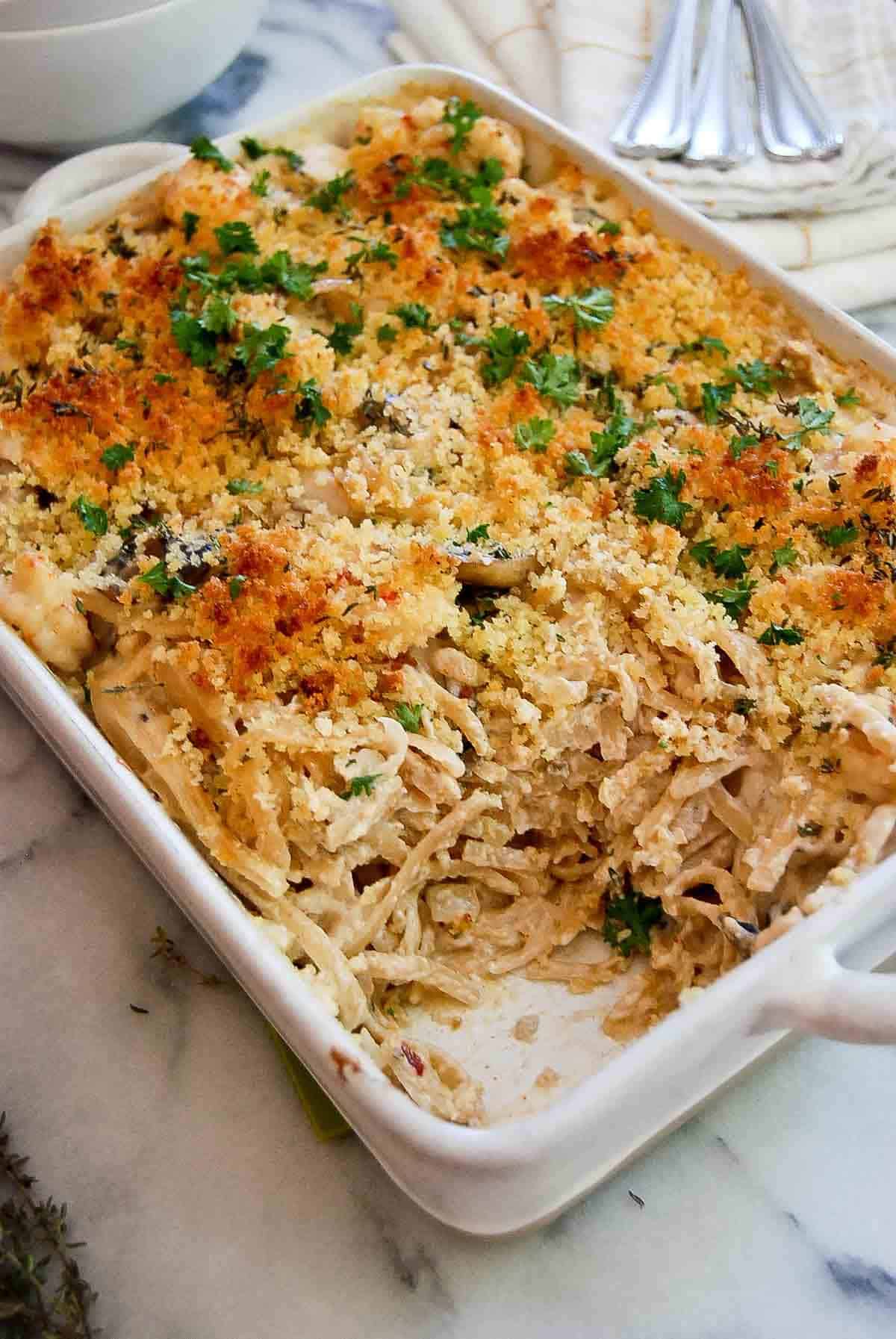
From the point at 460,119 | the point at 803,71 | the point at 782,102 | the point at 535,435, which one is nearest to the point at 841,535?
the point at 535,435

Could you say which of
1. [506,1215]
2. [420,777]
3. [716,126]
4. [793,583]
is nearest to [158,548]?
[420,777]

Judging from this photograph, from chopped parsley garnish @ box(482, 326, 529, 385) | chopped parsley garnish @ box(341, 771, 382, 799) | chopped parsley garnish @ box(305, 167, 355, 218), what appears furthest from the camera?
chopped parsley garnish @ box(305, 167, 355, 218)

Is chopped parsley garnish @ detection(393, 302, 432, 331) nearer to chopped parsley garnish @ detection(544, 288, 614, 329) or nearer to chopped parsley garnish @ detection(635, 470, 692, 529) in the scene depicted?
chopped parsley garnish @ detection(544, 288, 614, 329)

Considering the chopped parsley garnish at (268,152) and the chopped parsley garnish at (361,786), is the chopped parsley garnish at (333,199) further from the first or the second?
the chopped parsley garnish at (361,786)

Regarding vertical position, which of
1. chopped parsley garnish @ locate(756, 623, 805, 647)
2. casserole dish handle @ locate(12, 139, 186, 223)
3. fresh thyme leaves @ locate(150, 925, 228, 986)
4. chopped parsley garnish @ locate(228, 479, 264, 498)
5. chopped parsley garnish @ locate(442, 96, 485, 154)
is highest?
chopped parsley garnish @ locate(442, 96, 485, 154)

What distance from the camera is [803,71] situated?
110 inches

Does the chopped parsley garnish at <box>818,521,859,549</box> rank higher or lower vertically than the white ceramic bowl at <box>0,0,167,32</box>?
lower

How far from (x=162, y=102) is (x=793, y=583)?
163cm

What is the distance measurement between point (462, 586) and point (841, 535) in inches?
19.7

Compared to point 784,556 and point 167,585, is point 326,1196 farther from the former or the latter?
point 784,556

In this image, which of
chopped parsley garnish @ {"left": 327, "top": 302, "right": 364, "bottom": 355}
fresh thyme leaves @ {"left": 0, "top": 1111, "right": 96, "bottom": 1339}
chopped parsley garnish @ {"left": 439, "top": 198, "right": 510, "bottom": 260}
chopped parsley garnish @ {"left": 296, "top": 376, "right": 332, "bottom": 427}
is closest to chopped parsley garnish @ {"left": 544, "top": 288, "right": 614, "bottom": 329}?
A: chopped parsley garnish @ {"left": 439, "top": 198, "right": 510, "bottom": 260}

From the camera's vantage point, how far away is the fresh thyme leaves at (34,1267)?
138 centimetres

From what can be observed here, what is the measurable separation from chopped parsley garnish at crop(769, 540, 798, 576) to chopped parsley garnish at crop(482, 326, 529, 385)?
0.51m

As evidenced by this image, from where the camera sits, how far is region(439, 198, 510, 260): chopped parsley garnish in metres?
2.16
